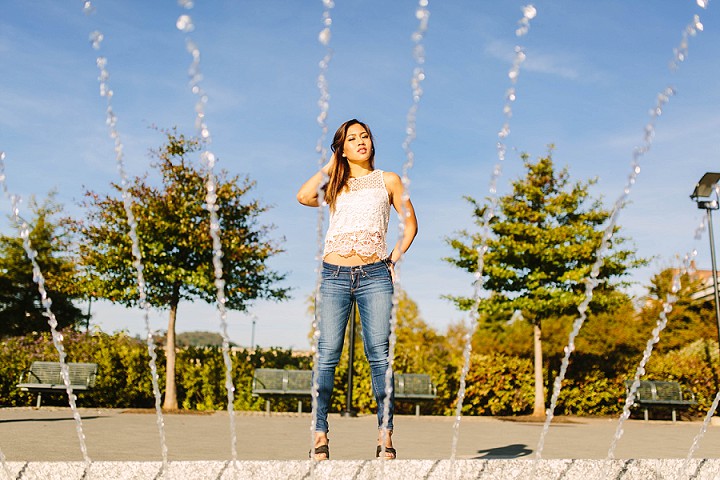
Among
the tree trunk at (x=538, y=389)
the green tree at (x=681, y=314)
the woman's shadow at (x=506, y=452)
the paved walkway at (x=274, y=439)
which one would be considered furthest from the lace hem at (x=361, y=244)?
the green tree at (x=681, y=314)

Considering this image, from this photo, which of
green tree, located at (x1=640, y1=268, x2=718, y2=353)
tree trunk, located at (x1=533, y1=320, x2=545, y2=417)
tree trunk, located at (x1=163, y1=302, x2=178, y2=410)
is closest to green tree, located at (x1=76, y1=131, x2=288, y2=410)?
tree trunk, located at (x1=163, y1=302, x2=178, y2=410)

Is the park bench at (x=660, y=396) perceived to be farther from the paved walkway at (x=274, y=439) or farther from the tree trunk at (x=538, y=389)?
the paved walkway at (x=274, y=439)

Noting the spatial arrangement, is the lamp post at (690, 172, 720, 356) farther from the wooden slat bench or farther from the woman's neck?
the woman's neck

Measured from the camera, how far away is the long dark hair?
4.14 meters

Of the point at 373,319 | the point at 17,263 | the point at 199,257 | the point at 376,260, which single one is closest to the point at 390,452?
the point at 373,319

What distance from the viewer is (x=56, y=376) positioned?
13320 mm

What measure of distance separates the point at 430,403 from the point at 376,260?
447 inches

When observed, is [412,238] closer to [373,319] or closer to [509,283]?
[373,319]

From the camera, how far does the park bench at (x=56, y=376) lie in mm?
13188

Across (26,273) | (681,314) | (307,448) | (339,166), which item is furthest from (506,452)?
(26,273)

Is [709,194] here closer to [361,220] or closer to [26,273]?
[361,220]

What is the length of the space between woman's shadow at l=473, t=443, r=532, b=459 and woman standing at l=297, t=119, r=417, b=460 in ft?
9.77

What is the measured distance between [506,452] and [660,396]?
904 centimetres

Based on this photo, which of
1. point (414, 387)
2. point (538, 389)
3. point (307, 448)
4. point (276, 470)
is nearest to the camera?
point (276, 470)
